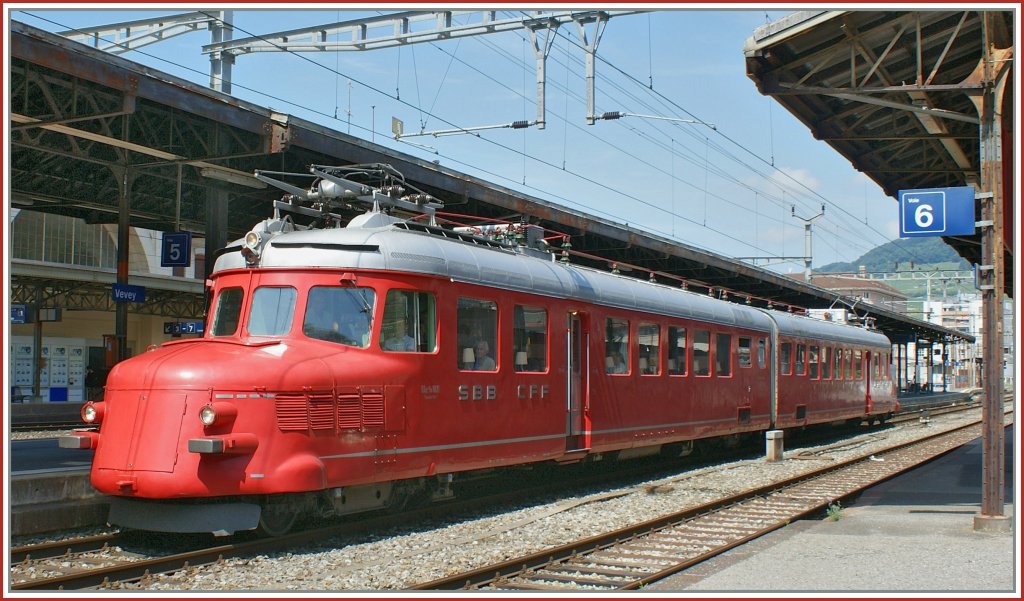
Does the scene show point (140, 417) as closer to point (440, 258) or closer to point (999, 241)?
point (440, 258)

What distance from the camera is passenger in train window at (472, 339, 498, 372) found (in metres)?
12.2

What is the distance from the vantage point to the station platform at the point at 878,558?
8172 millimetres

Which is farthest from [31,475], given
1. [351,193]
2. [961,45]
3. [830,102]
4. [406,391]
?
[961,45]

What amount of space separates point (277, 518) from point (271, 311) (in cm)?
214

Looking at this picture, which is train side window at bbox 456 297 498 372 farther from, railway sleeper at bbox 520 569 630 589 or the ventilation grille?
railway sleeper at bbox 520 569 630 589

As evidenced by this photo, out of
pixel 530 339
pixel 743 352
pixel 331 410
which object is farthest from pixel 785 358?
pixel 331 410

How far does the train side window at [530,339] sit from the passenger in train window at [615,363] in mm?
Result: 1816

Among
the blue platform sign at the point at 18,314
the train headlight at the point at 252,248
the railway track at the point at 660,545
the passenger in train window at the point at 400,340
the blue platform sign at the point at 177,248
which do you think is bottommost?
the railway track at the point at 660,545

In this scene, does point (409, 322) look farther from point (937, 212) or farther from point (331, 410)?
point (937, 212)

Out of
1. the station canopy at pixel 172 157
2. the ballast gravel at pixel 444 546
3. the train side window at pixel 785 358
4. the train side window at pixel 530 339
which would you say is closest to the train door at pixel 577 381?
the train side window at pixel 530 339

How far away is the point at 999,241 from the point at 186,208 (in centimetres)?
1994

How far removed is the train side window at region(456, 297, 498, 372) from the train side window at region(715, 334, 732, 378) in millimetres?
7934

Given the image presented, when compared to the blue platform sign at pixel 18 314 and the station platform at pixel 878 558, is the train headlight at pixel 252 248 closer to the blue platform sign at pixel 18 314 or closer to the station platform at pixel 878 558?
the station platform at pixel 878 558

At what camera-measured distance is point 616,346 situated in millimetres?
15453
